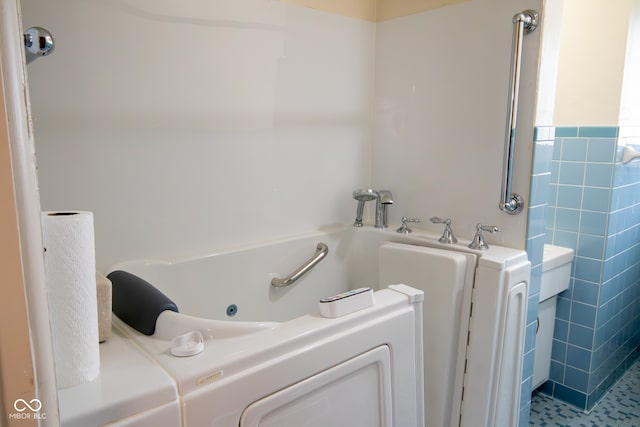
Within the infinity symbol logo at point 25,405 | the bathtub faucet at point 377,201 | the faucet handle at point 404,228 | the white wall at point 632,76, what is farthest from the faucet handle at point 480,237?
the infinity symbol logo at point 25,405

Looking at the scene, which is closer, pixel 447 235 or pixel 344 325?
pixel 344 325

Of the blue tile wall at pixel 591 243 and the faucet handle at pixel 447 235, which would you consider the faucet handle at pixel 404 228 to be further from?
the blue tile wall at pixel 591 243

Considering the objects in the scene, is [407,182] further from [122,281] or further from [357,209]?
[122,281]

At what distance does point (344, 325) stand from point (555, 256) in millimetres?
1378

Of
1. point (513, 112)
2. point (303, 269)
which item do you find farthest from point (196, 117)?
point (513, 112)

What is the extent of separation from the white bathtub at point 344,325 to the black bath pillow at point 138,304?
2 centimetres

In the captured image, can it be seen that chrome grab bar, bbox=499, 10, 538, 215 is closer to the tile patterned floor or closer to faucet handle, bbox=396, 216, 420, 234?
faucet handle, bbox=396, 216, 420, 234

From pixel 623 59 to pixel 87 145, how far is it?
2149mm

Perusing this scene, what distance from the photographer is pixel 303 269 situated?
1.77 metres

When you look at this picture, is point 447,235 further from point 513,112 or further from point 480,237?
point 513,112

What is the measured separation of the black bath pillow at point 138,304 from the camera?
93 cm

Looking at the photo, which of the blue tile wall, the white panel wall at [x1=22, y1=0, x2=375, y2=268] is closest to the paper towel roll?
the white panel wall at [x1=22, y1=0, x2=375, y2=268]

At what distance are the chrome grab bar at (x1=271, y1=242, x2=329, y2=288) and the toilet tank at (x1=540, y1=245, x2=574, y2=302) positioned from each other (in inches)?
36.0

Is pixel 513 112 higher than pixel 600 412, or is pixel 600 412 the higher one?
pixel 513 112
